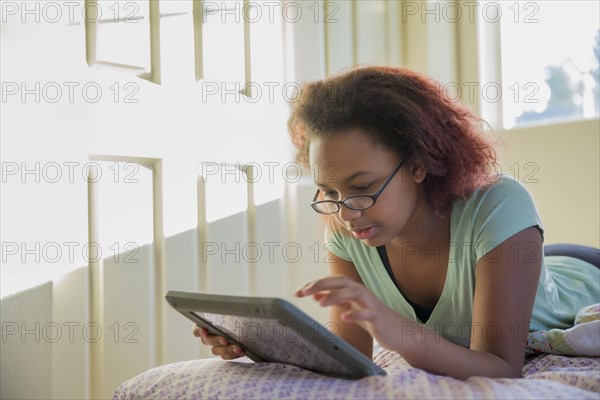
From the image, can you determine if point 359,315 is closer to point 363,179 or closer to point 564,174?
point 363,179

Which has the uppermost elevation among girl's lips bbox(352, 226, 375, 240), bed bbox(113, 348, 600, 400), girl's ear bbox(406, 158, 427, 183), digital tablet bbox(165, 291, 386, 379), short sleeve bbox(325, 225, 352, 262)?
girl's ear bbox(406, 158, 427, 183)

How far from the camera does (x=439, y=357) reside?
3.43 ft

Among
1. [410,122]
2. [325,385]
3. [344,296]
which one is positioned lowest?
[325,385]

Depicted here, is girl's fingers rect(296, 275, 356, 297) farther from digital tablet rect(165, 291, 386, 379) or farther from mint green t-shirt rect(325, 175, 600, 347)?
mint green t-shirt rect(325, 175, 600, 347)

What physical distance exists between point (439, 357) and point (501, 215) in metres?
0.26

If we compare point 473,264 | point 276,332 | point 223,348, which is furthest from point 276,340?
point 473,264

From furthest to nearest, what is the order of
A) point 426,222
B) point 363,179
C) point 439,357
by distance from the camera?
point 426,222 < point 363,179 < point 439,357

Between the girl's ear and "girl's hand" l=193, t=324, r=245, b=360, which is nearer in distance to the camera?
"girl's hand" l=193, t=324, r=245, b=360

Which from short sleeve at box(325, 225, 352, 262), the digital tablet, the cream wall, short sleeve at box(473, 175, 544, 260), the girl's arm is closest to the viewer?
the digital tablet

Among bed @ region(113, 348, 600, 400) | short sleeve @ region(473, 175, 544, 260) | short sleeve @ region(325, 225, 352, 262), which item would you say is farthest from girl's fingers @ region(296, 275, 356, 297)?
short sleeve @ region(325, 225, 352, 262)

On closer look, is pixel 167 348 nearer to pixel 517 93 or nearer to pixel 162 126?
pixel 162 126

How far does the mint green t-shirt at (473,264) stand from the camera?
3.85 feet

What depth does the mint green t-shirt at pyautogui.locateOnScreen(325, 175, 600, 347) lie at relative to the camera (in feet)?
3.85

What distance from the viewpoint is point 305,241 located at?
6.49ft
